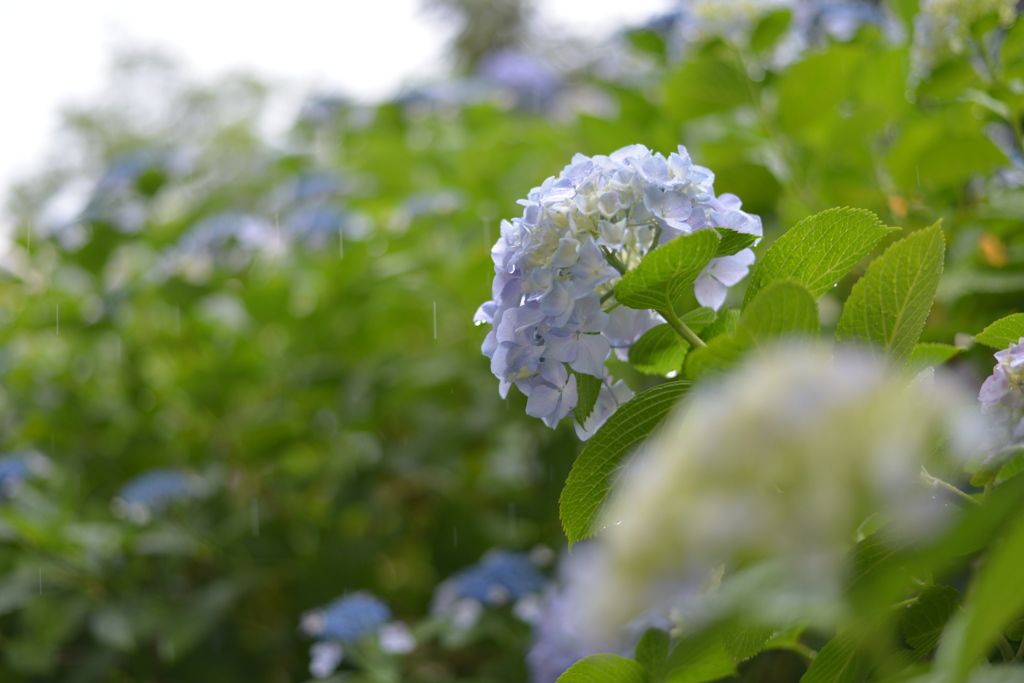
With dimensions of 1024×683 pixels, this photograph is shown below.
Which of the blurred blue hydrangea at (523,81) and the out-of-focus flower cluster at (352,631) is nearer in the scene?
the out-of-focus flower cluster at (352,631)

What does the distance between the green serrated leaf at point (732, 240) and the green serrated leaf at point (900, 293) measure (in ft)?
0.26

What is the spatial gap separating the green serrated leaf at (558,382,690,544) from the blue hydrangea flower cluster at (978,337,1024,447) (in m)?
0.21

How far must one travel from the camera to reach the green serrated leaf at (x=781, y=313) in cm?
44

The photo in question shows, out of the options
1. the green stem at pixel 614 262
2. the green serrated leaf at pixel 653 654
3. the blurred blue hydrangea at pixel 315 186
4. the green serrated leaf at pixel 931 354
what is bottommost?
the blurred blue hydrangea at pixel 315 186

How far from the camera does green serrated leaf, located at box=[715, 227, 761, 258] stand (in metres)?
0.55

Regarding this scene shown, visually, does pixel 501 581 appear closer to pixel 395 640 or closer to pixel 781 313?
pixel 395 640

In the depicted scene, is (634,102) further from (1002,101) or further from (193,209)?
(193,209)

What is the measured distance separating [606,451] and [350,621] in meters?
0.84

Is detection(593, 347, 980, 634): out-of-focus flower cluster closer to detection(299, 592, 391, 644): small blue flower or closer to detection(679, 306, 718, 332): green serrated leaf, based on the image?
detection(679, 306, 718, 332): green serrated leaf

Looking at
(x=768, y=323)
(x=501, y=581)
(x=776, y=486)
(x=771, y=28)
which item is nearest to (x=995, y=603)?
(x=776, y=486)

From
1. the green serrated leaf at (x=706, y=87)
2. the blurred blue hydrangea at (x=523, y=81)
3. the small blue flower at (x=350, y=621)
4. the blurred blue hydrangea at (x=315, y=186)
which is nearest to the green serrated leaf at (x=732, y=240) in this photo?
the green serrated leaf at (x=706, y=87)

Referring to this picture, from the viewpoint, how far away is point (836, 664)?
0.52 meters

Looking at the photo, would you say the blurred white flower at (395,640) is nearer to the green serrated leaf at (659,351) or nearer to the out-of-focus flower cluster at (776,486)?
the green serrated leaf at (659,351)

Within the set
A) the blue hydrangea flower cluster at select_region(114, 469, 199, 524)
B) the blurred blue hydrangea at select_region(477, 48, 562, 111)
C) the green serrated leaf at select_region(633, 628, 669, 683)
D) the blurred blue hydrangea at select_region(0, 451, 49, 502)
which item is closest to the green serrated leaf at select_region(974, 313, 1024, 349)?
the green serrated leaf at select_region(633, 628, 669, 683)
